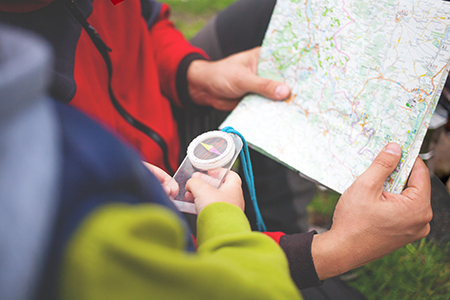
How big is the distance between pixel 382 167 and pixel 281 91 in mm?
332

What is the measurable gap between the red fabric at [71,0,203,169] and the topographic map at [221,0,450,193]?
0.24 meters

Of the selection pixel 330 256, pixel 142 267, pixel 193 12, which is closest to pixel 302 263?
pixel 330 256

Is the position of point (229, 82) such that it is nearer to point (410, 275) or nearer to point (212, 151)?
point (212, 151)

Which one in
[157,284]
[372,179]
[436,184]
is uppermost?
[157,284]

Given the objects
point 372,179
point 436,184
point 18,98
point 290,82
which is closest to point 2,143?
point 18,98

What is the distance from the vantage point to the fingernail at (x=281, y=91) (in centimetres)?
79

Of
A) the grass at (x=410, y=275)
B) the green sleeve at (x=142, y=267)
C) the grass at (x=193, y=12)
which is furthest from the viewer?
the grass at (x=193, y=12)

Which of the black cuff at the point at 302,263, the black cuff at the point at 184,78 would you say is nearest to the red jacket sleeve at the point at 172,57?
the black cuff at the point at 184,78

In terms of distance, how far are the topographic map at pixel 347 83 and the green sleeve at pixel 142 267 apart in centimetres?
46

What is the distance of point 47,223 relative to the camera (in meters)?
0.23

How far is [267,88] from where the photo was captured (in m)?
0.80

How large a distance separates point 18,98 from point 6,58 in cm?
4

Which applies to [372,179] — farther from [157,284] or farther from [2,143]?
[2,143]

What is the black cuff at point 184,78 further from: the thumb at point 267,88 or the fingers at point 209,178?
the fingers at point 209,178
